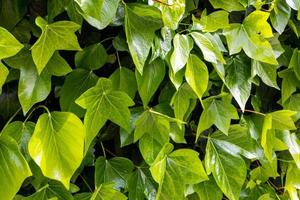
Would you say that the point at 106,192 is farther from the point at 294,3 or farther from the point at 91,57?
the point at 294,3

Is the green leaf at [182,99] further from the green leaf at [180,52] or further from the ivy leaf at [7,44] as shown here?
the ivy leaf at [7,44]

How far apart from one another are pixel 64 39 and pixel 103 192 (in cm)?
24

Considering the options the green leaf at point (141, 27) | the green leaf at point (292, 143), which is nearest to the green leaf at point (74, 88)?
the green leaf at point (141, 27)

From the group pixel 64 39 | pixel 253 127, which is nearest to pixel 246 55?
pixel 253 127

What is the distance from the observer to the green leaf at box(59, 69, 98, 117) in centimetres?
65

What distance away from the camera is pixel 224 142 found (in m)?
0.80

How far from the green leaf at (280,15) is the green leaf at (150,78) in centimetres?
31

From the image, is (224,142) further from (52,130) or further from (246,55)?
(52,130)

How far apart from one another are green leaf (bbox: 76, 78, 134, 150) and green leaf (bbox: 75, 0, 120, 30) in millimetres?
108

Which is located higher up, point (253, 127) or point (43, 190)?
point (43, 190)

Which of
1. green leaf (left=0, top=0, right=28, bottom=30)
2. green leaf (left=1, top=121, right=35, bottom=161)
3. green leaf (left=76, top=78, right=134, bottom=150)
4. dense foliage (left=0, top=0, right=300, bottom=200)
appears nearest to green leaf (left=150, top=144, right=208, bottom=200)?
dense foliage (left=0, top=0, right=300, bottom=200)

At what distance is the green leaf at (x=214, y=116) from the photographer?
765 millimetres

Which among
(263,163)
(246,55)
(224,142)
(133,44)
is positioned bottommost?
(263,163)

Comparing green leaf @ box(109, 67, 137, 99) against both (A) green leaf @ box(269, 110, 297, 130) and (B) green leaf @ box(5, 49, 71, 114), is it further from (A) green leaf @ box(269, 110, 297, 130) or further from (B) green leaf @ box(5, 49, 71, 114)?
(A) green leaf @ box(269, 110, 297, 130)
